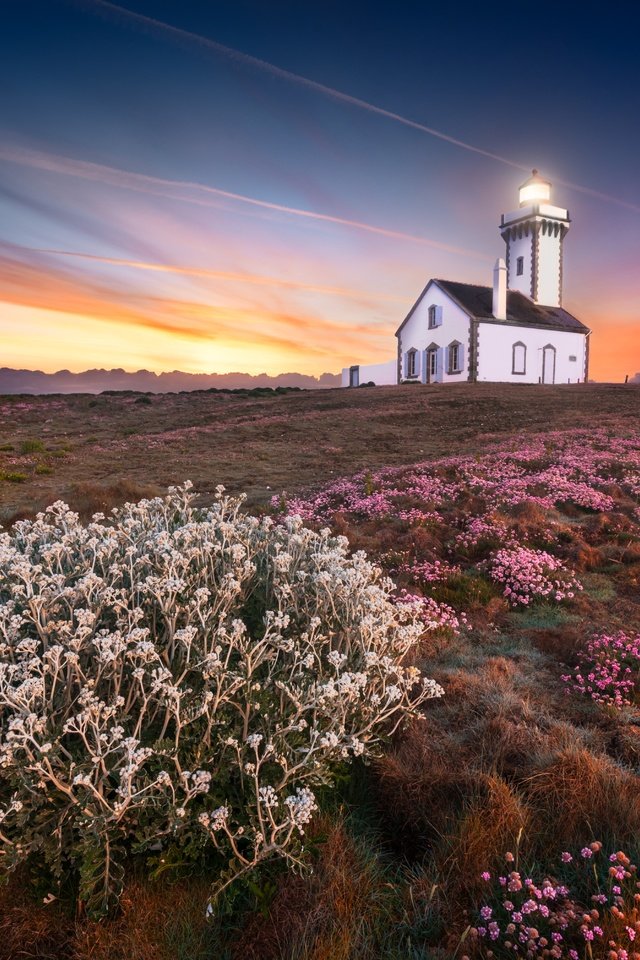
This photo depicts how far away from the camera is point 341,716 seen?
341 cm

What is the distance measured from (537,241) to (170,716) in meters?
66.4

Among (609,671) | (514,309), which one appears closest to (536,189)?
(514,309)

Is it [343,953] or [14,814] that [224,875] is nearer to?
[343,953]

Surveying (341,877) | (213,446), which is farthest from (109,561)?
(213,446)

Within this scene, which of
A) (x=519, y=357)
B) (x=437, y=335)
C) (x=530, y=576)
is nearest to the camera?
(x=530, y=576)

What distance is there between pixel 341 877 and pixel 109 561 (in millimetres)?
2956

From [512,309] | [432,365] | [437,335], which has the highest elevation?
[512,309]

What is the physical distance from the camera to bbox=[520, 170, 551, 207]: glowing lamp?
60.1 m

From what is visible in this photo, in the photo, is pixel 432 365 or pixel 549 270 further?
pixel 549 270

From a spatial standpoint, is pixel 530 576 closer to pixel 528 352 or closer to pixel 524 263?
pixel 528 352

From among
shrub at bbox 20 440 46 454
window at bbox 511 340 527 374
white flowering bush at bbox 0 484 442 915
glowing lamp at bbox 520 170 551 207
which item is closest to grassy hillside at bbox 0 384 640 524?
shrub at bbox 20 440 46 454

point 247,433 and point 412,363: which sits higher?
point 412,363

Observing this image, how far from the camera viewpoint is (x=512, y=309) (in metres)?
54.7

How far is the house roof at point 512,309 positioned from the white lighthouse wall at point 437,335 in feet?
2.30
